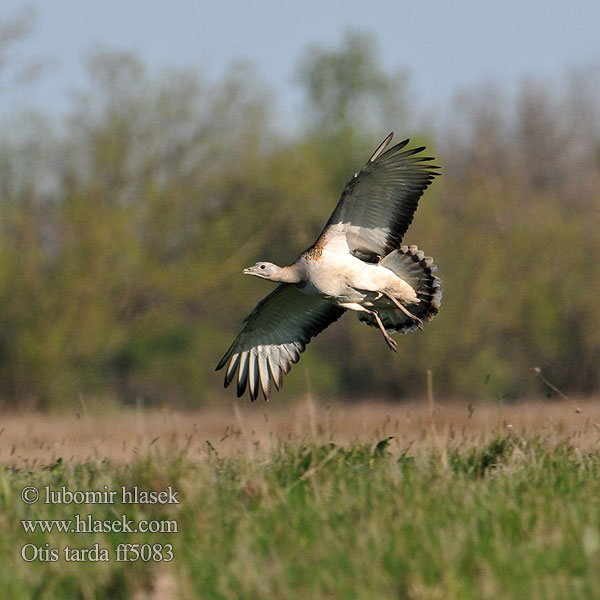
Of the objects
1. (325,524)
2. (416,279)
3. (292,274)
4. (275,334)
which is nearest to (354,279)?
(292,274)

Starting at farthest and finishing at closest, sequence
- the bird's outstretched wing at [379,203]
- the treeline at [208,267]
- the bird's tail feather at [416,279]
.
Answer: the treeline at [208,267], the bird's tail feather at [416,279], the bird's outstretched wing at [379,203]

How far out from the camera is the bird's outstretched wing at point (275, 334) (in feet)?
31.4

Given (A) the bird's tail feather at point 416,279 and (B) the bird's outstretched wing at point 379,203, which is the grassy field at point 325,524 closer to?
(B) the bird's outstretched wing at point 379,203

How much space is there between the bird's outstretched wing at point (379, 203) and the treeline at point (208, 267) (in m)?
15.1

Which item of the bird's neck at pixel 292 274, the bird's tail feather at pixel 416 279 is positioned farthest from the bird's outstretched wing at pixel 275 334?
the bird's tail feather at pixel 416 279

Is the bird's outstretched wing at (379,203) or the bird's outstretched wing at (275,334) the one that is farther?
the bird's outstretched wing at (275,334)

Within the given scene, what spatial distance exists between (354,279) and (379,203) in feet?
2.17

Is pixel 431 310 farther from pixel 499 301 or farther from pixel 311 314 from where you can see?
pixel 499 301

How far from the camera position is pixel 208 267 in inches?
1021

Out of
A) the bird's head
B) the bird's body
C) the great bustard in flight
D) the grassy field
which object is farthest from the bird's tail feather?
the grassy field

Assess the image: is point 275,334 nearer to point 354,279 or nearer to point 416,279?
point 354,279

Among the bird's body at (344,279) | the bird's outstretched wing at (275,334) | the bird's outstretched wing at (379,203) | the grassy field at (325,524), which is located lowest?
the grassy field at (325,524)

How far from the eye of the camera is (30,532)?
482 centimetres

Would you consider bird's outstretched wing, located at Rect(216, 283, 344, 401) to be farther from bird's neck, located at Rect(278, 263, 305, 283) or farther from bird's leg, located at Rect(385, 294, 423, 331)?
bird's leg, located at Rect(385, 294, 423, 331)
